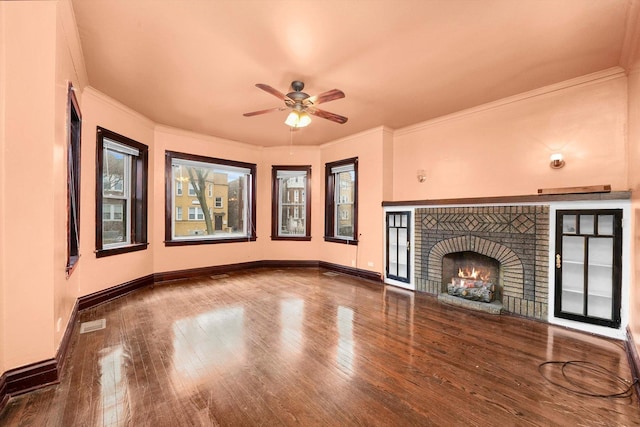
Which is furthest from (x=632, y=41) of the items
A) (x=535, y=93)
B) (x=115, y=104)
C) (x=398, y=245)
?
(x=115, y=104)

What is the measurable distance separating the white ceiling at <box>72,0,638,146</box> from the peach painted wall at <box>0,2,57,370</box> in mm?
542

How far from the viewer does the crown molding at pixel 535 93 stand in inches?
121

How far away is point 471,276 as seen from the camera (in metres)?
4.17

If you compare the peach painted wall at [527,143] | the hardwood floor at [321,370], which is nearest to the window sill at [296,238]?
the peach painted wall at [527,143]

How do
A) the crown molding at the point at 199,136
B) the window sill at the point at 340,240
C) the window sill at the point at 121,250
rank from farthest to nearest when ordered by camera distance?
the window sill at the point at 340,240
the crown molding at the point at 199,136
the window sill at the point at 121,250

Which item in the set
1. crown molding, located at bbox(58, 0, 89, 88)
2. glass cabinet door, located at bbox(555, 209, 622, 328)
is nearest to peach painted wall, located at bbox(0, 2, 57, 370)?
crown molding, located at bbox(58, 0, 89, 88)

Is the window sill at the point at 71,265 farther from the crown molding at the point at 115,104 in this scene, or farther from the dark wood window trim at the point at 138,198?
the crown molding at the point at 115,104

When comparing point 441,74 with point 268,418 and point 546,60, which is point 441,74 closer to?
point 546,60

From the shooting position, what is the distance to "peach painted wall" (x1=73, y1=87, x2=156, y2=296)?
11.7 feet

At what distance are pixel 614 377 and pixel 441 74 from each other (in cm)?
323

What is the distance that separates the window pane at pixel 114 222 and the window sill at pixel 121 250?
0.56 feet

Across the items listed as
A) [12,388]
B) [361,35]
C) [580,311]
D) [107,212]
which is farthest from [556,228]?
[107,212]

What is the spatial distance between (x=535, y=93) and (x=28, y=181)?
5260mm

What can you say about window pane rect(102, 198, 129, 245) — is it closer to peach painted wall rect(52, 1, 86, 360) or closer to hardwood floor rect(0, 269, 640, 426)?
hardwood floor rect(0, 269, 640, 426)
